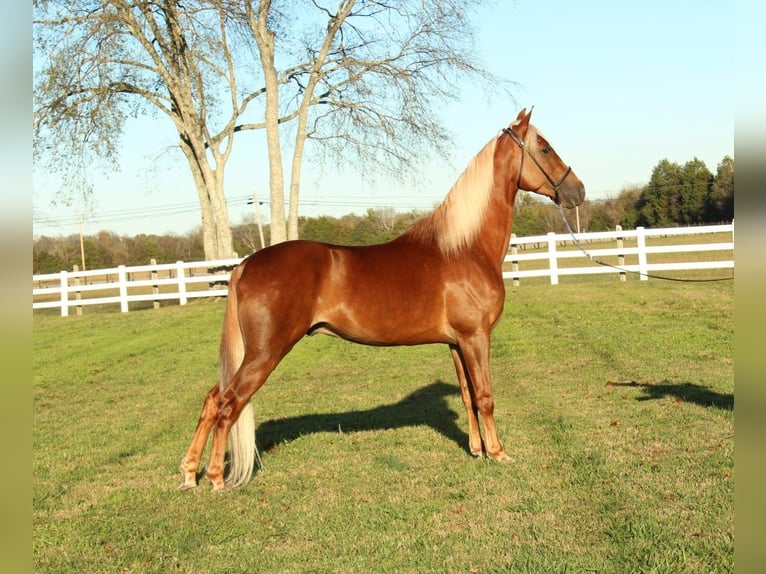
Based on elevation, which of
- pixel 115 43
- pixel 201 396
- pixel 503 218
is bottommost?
pixel 201 396

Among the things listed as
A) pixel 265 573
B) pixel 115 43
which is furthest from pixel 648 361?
pixel 115 43

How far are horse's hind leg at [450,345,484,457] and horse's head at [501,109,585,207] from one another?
1.61m

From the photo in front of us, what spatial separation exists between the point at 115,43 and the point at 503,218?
18695 millimetres

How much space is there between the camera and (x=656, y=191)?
53438mm

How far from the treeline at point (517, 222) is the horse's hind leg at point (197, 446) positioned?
30.0 meters

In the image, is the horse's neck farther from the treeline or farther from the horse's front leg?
the treeline

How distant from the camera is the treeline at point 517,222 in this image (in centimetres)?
4322

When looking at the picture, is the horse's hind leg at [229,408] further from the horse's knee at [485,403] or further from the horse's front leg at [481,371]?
the horse's knee at [485,403]

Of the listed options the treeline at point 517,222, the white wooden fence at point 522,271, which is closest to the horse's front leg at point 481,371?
the white wooden fence at point 522,271

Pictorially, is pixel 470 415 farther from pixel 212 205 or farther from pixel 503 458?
pixel 212 205

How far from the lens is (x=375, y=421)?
774cm

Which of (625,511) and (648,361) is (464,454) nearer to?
(625,511)

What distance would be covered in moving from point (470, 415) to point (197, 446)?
2299 mm

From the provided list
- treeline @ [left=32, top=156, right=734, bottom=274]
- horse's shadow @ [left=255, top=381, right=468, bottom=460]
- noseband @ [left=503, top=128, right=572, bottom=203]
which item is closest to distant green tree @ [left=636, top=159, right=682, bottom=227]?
treeline @ [left=32, top=156, right=734, bottom=274]
